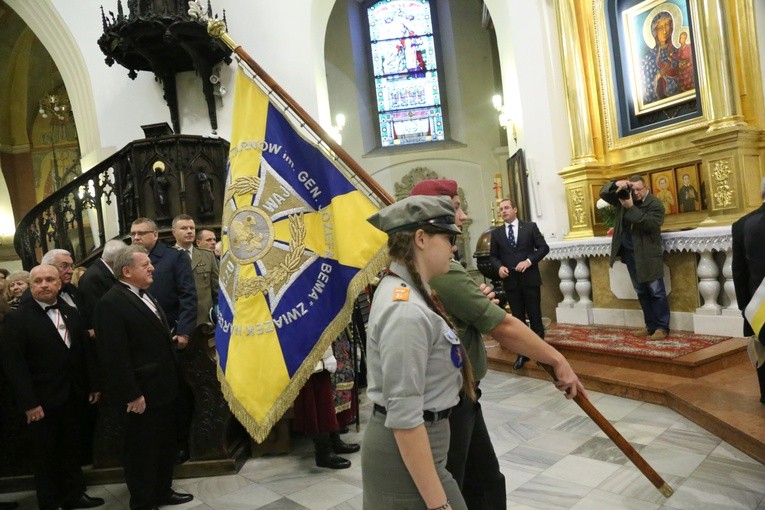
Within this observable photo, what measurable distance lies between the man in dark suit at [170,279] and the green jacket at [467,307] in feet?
8.39

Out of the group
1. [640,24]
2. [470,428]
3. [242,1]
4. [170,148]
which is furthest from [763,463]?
[242,1]

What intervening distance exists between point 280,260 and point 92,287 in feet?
5.67

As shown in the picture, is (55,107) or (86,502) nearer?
(86,502)

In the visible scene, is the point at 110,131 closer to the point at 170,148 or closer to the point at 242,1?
the point at 170,148

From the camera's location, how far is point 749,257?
2.84m

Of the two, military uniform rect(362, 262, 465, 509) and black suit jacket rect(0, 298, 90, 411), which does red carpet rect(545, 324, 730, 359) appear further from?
black suit jacket rect(0, 298, 90, 411)

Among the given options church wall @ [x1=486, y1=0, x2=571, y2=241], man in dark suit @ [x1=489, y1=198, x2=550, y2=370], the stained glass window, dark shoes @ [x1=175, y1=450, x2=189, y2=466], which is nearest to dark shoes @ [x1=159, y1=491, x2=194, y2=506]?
dark shoes @ [x1=175, y1=450, x2=189, y2=466]

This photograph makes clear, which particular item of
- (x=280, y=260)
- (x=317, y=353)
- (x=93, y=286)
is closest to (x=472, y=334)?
(x=317, y=353)

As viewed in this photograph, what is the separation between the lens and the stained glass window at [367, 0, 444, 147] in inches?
524

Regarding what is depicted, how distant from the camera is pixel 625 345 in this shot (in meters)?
4.84

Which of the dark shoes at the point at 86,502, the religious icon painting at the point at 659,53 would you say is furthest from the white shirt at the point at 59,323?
the religious icon painting at the point at 659,53

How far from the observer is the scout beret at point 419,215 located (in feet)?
4.36

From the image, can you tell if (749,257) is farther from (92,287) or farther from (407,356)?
(92,287)

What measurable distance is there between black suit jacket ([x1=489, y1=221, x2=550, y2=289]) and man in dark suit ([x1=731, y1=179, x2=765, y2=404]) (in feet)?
6.04
